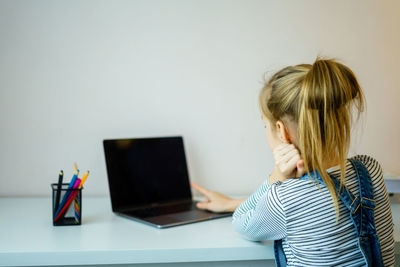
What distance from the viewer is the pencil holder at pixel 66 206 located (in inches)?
45.3

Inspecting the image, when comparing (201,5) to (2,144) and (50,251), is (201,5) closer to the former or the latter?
(2,144)

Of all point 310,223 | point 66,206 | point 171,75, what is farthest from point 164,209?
point 310,223

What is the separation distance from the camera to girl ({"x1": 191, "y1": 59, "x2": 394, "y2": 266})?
92 centimetres

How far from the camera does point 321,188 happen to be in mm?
930

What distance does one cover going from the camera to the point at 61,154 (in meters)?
1.50

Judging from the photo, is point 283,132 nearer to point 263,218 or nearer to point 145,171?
point 263,218

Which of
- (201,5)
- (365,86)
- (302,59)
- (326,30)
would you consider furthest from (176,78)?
(365,86)

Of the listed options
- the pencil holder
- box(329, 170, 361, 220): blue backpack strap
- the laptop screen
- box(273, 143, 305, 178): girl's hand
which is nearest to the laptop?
the laptop screen

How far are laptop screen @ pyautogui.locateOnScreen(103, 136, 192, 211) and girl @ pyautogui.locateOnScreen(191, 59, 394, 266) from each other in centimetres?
48

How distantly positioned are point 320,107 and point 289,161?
144mm

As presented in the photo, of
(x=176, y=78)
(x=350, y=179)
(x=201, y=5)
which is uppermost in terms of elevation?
(x=201, y=5)

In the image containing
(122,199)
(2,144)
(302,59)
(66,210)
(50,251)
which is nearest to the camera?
(50,251)

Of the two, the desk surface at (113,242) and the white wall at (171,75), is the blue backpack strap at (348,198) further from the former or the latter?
the white wall at (171,75)

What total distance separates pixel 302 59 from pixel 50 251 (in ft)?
3.45
